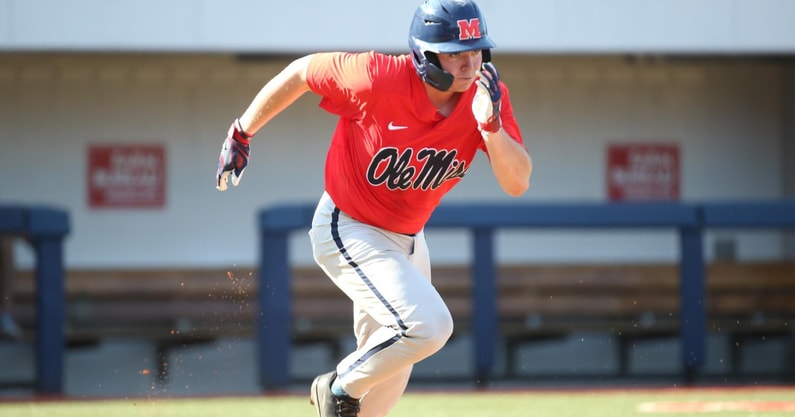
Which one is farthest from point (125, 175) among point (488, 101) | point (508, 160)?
point (488, 101)

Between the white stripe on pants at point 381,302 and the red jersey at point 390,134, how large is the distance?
101 mm

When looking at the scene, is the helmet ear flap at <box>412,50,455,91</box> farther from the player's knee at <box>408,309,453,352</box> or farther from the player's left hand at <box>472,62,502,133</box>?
the player's knee at <box>408,309,453,352</box>

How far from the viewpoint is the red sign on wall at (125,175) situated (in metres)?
10.8

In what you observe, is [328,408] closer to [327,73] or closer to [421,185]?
[421,185]

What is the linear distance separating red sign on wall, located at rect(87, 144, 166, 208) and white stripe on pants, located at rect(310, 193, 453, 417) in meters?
6.63

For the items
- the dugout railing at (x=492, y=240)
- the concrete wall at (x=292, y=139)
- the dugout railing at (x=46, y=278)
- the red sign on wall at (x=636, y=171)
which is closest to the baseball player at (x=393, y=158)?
the dugout railing at (x=492, y=240)

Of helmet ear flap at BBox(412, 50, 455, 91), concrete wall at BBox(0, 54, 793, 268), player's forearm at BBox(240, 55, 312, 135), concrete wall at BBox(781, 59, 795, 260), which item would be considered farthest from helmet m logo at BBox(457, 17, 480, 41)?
concrete wall at BBox(781, 59, 795, 260)

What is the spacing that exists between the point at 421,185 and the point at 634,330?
6.34 metres

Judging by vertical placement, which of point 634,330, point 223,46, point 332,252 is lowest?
point 634,330

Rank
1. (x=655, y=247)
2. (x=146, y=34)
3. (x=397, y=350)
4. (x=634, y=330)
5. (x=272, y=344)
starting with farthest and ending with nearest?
(x=655, y=247) < (x=634, y=330) < (x=146, y=34) < (x=272, y=344) < (x=397, y=350)

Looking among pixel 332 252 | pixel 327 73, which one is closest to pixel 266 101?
pixel 327 73

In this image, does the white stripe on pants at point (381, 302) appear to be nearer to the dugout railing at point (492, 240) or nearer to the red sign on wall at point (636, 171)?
the dugout railing at point (492, 240)

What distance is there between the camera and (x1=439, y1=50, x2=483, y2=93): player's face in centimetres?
421

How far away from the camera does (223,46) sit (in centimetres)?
944
